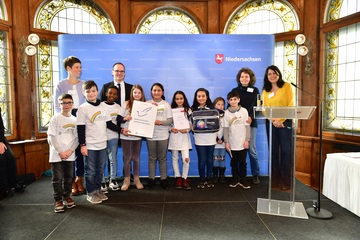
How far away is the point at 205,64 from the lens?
4.04 m

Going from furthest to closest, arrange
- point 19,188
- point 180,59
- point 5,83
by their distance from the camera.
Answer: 1. point 5,83
2. point 180,59
3. point 19,188

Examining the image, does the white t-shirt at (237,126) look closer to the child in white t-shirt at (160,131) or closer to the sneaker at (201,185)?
the sneaker at (201,185)

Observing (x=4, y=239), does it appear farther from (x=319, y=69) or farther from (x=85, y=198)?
(x=319, y=69)

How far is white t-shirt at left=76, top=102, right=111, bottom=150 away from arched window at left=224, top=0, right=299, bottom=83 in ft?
11.3

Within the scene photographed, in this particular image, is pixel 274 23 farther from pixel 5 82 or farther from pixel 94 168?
pixel 5 82

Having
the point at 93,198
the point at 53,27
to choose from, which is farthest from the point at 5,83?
the point at 93,198

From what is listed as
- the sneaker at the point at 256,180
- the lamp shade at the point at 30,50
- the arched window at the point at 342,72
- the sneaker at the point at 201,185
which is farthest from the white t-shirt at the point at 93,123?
the arched window at the point at 342,72

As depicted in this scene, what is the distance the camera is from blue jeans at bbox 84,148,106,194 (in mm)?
3074

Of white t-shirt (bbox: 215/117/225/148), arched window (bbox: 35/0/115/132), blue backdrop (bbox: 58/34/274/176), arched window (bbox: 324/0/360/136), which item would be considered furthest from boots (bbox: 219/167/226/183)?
arched window (bbox: 35/0/115/132)

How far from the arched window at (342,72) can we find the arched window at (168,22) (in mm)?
2490

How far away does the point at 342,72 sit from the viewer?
4574 millimetres

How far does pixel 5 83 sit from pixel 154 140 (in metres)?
2.88

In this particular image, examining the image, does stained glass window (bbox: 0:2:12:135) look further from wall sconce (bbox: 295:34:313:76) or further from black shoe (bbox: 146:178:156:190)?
wall sconce (bbox: 295:34:313:76)

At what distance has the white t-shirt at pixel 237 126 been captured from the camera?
A: 3.62 meters
